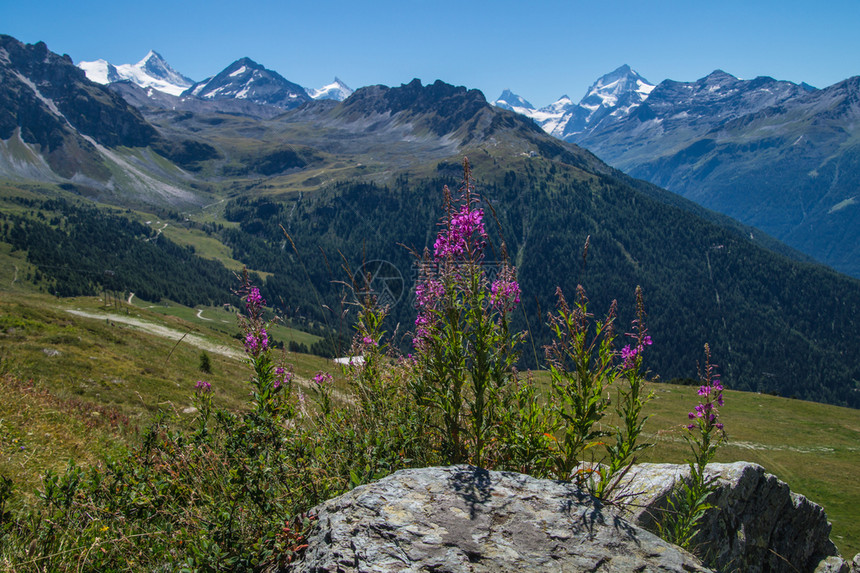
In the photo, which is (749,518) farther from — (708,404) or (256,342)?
(256,342)

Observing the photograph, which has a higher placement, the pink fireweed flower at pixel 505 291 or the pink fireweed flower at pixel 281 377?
the pink fireweed flower at pixel 505 291

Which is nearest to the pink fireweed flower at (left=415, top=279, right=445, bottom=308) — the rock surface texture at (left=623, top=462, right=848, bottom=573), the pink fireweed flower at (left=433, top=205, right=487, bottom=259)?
the pink fireweed flower at (left=433, top=205, right=487, bottom=259)

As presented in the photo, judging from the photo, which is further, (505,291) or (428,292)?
(428,292)

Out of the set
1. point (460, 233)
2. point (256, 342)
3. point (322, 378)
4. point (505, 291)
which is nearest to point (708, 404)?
point (505, 291)

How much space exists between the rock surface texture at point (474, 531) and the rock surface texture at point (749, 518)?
425 centimetres

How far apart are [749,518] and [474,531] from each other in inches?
384

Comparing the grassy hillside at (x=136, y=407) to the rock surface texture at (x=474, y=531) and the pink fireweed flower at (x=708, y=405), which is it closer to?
the pink fireweed flower at (x=708, y=405)

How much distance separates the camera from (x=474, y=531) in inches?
154

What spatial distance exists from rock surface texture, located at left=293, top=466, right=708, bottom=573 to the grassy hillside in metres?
1.54

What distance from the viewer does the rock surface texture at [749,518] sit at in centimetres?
852

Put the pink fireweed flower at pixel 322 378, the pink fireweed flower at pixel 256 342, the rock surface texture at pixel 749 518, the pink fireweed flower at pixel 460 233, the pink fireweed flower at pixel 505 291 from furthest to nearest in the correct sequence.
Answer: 1. the rock surface texture at pixel 749 518
2. the pink fireweed flower at pixel 322 378
3. the pink fireweed flower at pixel 256 342
4. the pink fireweed flower at pixel 505 291
5. the pink fireweed flower at pixel 460 233

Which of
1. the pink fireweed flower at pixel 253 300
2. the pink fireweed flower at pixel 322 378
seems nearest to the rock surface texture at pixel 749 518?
the pink fireweed flower at pixel 322 378

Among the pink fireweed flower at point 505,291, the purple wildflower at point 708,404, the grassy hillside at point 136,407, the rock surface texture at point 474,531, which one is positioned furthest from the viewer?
the grassy hillside at point 136,407

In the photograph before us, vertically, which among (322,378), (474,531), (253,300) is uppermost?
(253,300)
